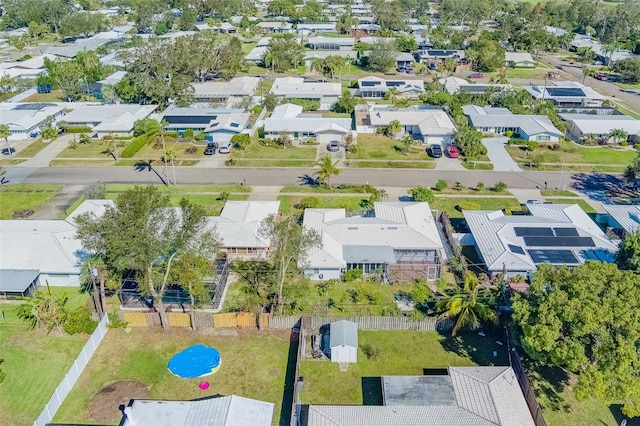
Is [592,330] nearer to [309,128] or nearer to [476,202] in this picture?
[476,202]

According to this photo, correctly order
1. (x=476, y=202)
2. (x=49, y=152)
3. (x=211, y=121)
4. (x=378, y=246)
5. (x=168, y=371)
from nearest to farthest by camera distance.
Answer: (x=168, y=371) < (x=378, y=246) < (x=476, y=202) < (x=49, y=152) < (x=211, y=121)

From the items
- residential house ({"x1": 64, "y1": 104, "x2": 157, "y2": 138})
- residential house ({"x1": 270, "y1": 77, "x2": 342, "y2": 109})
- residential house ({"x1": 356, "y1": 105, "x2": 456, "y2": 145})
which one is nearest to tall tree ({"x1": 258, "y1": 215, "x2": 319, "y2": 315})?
residential house ({"x1": 356, "y1": 105, "x2": 456, "y2": 145})

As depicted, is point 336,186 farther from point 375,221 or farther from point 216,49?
point 216,49

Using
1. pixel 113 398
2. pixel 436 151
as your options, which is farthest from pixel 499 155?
pixel 113 398

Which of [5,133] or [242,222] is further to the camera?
[5,133]

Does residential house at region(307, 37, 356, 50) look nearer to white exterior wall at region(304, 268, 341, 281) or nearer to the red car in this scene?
the red car

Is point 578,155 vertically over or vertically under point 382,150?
over
